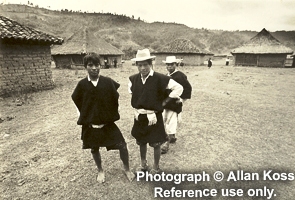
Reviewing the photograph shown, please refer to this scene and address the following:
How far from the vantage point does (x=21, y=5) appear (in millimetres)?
71750

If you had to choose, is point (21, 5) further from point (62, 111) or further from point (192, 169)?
point (192, 169)

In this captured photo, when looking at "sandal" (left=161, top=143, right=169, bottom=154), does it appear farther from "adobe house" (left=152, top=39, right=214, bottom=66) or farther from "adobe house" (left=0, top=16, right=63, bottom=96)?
"adobe house" (left=152, top=39, right=214, bottom=66)

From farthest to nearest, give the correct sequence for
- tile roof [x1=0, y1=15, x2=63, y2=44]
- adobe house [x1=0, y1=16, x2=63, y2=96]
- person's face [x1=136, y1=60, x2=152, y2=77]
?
adobe house [x1=0, y1=16, x2=63, y2=96] → tile roof [x1=0, y1=15, x2=63, y2=44] → person's face [x1=136, y1=60, x2=152, y2=77]

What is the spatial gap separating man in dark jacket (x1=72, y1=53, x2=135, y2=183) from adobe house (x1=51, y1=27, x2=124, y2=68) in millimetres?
19758

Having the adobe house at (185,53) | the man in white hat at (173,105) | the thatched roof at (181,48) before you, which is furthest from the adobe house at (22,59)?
the thatched roof at (181,48)

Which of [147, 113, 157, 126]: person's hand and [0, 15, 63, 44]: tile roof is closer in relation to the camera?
[147, 113, 157, 126]: person's hand

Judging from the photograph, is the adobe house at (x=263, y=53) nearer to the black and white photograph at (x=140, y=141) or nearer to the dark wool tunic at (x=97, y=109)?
the black and white photograph at (x=140, y=141)

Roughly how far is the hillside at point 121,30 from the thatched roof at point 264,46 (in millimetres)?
20410

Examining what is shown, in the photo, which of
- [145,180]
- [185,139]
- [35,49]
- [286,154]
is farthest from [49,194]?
[35,49]

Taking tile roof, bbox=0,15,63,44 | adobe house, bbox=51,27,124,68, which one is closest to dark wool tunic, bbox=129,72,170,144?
tile roof, bbox=0,15,63,44

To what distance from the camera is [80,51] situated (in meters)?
22.0

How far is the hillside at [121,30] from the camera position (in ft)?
182

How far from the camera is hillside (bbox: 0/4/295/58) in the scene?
2179 inches

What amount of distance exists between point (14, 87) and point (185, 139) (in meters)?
8.23
